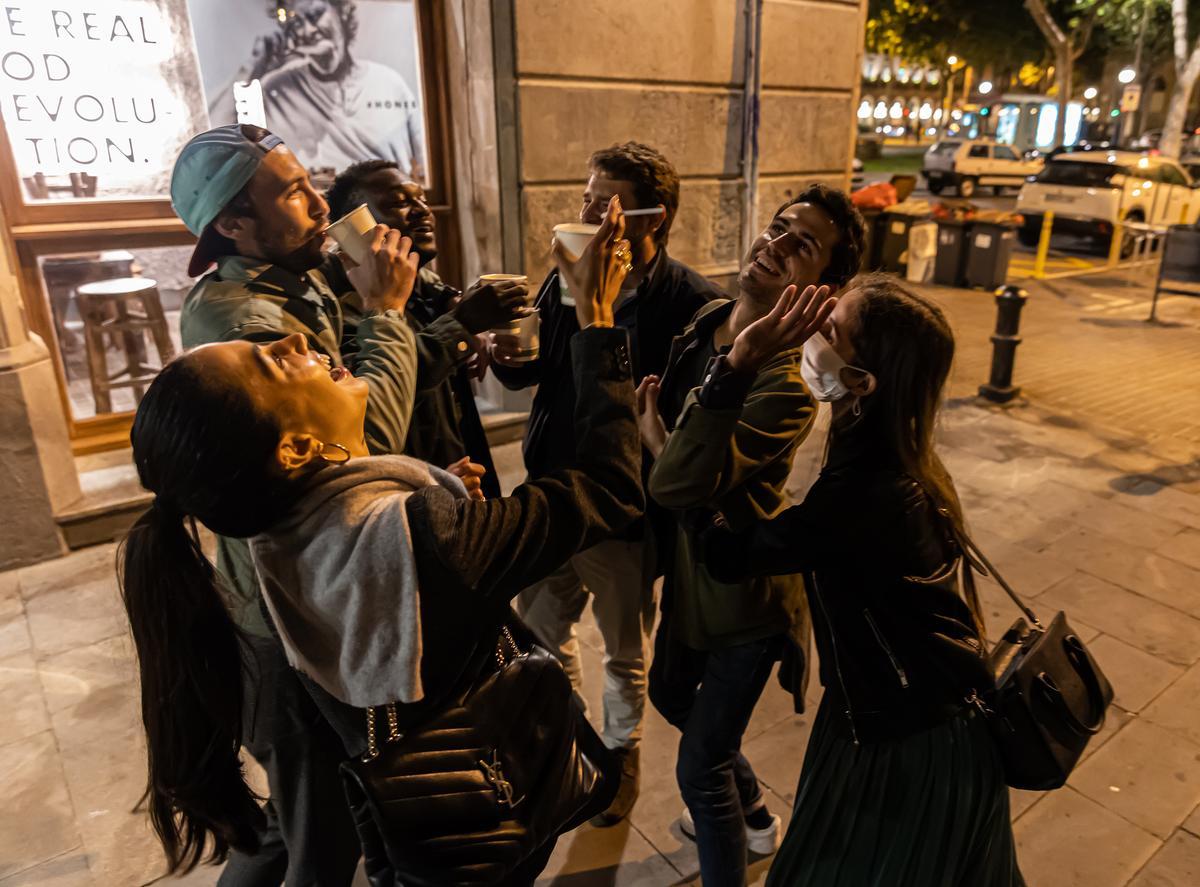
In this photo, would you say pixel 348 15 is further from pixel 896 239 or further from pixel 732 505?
pixel 896 239

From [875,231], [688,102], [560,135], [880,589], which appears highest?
[688,102]

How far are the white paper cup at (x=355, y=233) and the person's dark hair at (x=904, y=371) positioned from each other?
1.13 meters

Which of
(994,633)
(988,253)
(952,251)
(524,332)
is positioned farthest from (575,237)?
(952,251)

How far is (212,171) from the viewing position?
1.96 m

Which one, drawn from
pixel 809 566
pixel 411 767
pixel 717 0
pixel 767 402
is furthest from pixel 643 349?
pixel 717 0

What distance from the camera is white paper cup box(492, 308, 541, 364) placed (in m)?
2.32

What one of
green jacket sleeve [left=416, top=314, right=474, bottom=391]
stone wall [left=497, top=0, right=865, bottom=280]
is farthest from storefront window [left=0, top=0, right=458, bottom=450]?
green jacket sleeve [left=416, top=314, right=474, bottom=391]

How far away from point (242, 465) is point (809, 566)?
1.15 meters

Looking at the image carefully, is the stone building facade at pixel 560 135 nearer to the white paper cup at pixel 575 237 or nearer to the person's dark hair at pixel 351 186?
the person's dark hair at pixel 351 186

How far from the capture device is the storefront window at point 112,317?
5.39 metres

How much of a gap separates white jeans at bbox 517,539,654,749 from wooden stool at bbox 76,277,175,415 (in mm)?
3753

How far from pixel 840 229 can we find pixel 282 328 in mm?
1432

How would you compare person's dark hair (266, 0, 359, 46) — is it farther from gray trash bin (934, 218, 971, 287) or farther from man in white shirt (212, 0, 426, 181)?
gray trash bin (934, 218, 971, 287)

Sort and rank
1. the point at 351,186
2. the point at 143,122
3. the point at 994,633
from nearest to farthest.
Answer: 1. the point at 351,186
2. the point at 994,633
3. the point at 143,122
